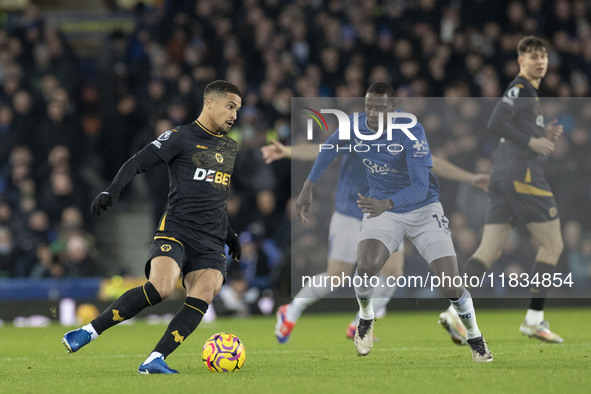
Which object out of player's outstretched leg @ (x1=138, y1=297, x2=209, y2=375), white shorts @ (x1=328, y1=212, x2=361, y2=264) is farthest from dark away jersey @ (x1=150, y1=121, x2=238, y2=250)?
white shorts @ (x1=328, y1=212, x2=361, y2=264)

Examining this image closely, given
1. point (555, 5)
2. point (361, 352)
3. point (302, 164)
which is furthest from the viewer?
point (555, 5)

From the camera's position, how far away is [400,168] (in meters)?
8.60

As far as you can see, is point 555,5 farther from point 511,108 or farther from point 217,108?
point 217,108

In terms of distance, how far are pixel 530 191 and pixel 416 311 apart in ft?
17.7

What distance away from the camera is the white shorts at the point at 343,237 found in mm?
10117

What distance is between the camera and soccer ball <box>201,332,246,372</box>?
740cm

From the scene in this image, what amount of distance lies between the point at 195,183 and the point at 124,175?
58cm

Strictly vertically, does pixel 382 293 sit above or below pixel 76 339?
below

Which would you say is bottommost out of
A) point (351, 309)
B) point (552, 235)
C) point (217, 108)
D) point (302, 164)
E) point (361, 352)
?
point (351, 309)

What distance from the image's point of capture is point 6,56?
56.4 feet

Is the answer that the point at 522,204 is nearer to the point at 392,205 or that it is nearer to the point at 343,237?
the point at 343,237

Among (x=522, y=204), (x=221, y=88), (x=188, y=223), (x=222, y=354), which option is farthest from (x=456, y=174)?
(x=222, y=354)

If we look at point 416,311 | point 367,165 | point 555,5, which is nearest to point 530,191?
point 367,165

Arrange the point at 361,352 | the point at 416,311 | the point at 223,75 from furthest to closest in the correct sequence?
the point at 223,75
the point at 416,311
the point at 361,352
